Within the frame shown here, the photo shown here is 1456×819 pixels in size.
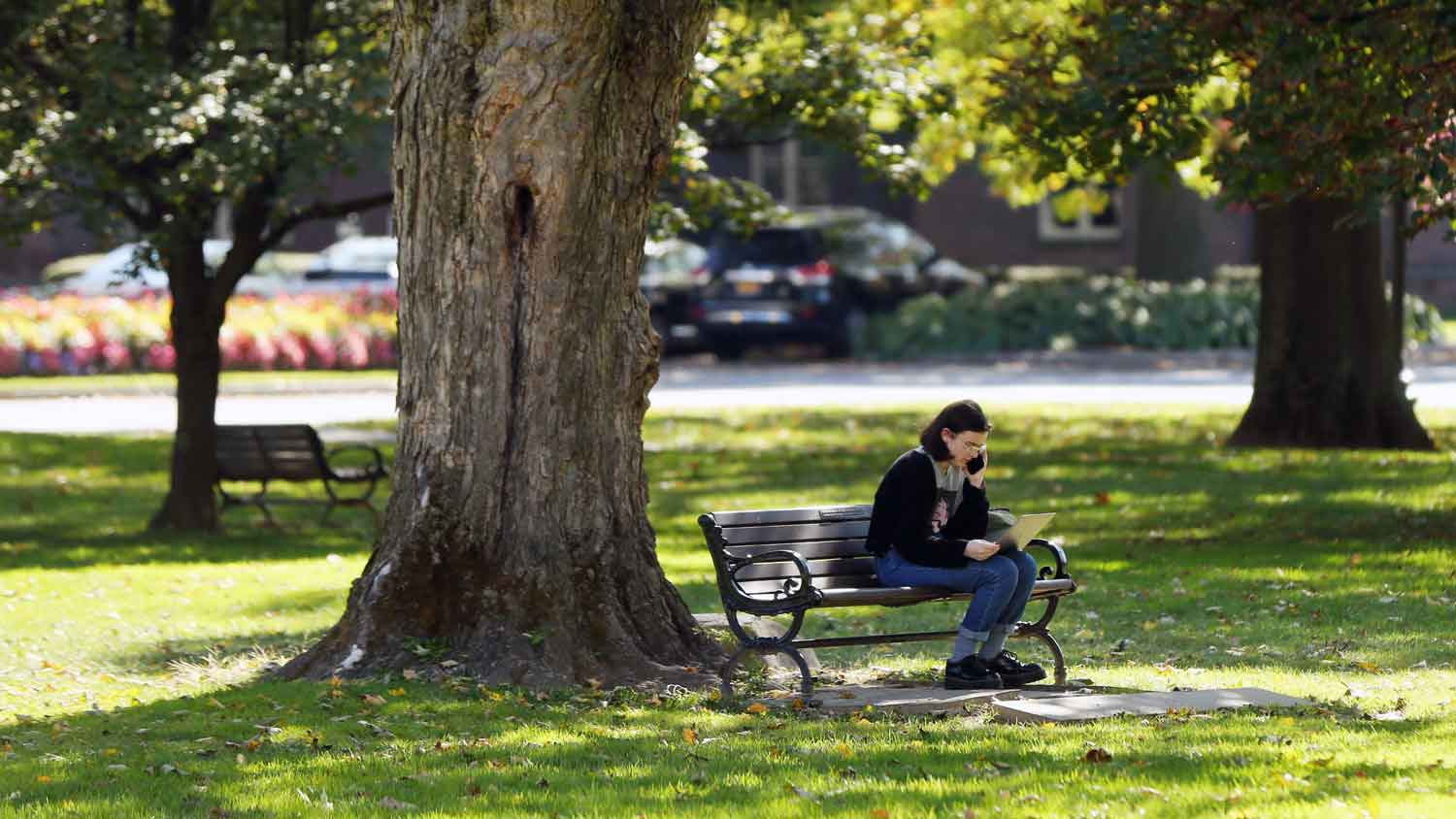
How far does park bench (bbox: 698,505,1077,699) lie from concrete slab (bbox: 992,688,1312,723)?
0.68 metres

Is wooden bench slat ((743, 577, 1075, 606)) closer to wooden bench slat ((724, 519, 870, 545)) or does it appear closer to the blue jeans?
Result: the blue jeans

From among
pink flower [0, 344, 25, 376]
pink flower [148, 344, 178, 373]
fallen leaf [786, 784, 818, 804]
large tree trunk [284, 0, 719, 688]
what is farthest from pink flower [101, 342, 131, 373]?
fallen leaf [786, 784, 818, 804]

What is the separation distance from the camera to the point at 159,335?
1084 inches

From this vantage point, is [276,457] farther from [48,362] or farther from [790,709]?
[48,362]

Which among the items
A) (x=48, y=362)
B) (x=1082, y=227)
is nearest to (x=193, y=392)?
(x=48, y=362)

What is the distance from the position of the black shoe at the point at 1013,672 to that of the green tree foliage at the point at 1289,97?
385cm

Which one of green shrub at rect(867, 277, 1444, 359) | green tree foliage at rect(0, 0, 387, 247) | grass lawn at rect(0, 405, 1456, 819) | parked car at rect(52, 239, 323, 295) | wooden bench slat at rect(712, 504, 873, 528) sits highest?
Result: green tree foliage at rect(0, 0, 387, 247)

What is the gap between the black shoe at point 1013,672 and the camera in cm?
874

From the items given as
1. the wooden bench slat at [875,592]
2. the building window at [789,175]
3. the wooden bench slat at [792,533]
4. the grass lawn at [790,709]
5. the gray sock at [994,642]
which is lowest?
the grass lawn at [790,709]

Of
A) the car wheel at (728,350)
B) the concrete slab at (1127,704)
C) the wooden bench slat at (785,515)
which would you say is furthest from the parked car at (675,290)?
the concrete slab at (1127,704)

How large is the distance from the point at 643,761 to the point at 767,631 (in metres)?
2.54

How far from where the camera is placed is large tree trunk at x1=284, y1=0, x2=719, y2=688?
8961mm

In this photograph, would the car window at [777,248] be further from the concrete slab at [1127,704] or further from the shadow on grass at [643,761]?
the concrete slab at [1127,704]

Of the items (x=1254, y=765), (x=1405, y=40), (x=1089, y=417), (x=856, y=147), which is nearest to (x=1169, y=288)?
(x=1089, y=417)
